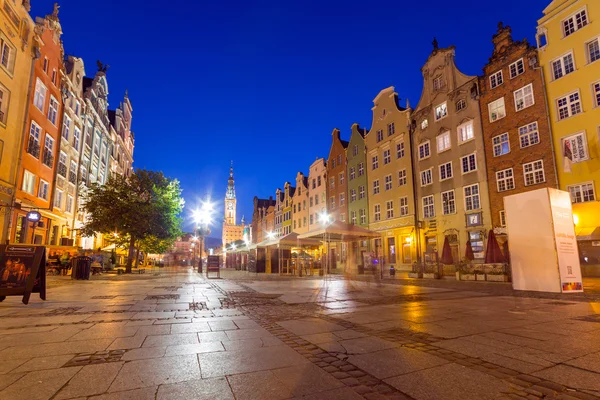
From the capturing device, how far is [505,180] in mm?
25406

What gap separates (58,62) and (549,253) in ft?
117

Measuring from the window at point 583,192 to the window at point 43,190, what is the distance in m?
36.9

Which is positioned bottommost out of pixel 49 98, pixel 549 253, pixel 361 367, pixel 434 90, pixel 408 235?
pixel 361 367

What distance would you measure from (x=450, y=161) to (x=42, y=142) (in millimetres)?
32583

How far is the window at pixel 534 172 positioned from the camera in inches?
919

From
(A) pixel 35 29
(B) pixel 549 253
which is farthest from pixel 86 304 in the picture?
(A) pixel 35 29

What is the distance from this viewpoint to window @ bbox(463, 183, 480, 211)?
1069 inches

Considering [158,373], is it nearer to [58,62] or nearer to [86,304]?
[86,304]

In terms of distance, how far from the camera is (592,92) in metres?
21.3

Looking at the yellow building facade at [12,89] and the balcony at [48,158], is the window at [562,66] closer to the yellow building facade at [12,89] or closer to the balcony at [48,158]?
the yellow building facade at [12,89]

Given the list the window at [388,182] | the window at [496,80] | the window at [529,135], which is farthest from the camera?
the window at [388,182]

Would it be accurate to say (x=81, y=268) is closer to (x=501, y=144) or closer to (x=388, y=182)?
(x=388, y=182)

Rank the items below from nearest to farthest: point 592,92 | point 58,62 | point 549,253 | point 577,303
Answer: point 577,303
point 549,253
point 592,92
point 58,62

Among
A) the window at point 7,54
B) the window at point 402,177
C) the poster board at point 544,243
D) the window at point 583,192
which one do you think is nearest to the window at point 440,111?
the window at point 402,177
